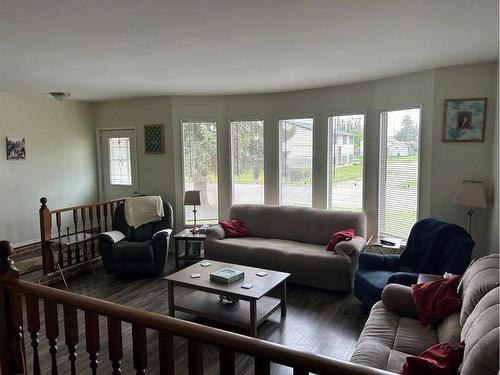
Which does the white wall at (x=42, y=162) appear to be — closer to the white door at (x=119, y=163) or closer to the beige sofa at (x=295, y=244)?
the white door at (x=119, y=163)

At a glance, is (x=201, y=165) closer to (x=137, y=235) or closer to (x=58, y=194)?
(x=137, y=235)

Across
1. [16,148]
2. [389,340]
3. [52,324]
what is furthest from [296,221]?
[16,148]

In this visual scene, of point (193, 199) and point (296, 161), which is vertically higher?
point (296, 161)

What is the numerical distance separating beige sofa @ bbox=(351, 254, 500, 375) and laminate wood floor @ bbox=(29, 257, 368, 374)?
1.85ft

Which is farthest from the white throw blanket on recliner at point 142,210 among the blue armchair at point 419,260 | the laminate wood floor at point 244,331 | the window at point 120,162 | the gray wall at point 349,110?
the blue armchair at point 419,260

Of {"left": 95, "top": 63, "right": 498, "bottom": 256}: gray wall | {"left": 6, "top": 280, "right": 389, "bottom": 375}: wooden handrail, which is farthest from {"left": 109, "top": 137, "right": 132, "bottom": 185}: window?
{"left": 6, "top": 280, "right": 389, "bottom": 375}: wooden handrail

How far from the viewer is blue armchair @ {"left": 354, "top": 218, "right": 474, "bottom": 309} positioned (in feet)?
11.1

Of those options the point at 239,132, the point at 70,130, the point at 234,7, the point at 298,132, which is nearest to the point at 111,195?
the point at 70,130

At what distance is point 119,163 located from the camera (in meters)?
6.85

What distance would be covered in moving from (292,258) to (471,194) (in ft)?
6.86

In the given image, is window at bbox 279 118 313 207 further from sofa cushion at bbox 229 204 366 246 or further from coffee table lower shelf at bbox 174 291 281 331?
coffee table lower shelf at bbox 174 291 281 331

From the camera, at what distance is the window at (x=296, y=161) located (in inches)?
225

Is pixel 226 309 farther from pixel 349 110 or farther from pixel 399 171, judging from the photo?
pixel 349 110

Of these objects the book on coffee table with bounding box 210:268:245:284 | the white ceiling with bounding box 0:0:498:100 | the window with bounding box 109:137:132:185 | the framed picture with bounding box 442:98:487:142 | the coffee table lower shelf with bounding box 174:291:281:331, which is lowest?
the coffee table lower shelf with bounding box 174:291:281:331
